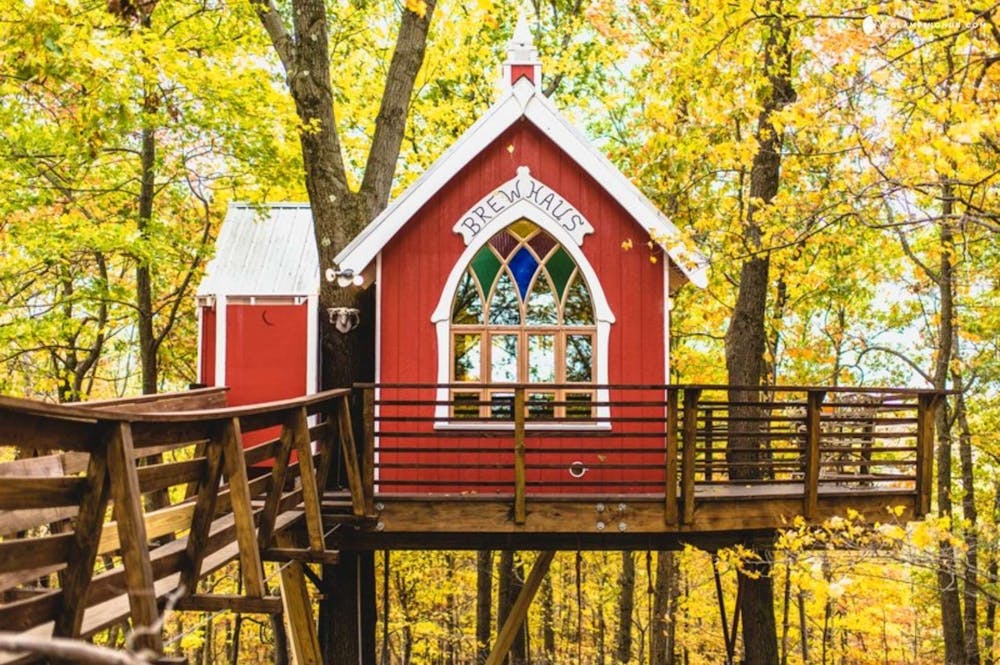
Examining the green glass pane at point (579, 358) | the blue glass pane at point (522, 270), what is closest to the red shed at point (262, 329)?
the blue glass pane at point (522, 270)

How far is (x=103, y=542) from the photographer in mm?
4125

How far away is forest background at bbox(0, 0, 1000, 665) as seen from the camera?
640 cm

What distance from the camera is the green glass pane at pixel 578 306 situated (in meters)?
8.54

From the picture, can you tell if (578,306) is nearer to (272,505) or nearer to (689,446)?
(689,446)

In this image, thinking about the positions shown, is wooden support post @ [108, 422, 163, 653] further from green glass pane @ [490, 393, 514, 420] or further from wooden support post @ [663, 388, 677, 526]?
green glass pane @ [490, 393, 514, 420]

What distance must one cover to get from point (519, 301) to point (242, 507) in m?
4.49

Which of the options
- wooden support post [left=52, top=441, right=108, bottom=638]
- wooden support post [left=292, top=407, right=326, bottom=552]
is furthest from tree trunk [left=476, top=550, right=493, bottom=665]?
wooden support post [left=52, top=441, right=108, bottom=638]

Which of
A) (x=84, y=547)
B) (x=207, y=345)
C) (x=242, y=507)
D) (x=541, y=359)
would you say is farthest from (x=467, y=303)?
(x=84, y=547)

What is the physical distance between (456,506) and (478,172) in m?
3.38

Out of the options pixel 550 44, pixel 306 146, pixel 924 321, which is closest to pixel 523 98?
pixel 306 146

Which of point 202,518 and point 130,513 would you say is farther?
point 202,518

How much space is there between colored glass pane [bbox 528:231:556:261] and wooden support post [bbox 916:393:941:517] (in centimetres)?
382

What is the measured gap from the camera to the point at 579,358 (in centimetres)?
851

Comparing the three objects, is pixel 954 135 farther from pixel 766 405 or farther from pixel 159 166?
pixel 159 166
